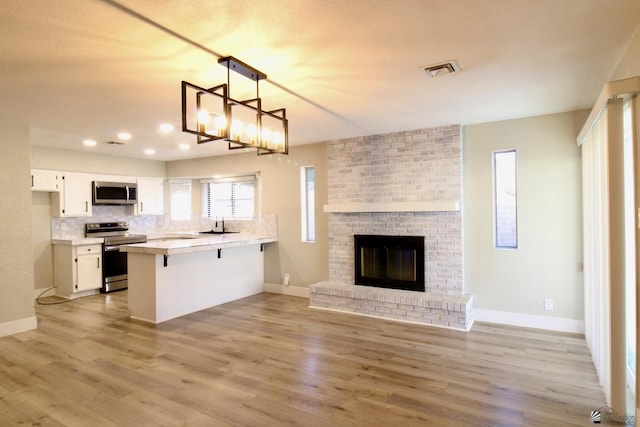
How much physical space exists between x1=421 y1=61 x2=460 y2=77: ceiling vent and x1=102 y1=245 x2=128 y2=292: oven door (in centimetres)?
594

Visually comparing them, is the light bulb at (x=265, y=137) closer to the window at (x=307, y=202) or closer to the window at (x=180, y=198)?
the window at (x=307, y=202)

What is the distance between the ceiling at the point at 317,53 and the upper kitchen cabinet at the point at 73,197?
241 centimetres

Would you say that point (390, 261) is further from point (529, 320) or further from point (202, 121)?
point (202, 121)

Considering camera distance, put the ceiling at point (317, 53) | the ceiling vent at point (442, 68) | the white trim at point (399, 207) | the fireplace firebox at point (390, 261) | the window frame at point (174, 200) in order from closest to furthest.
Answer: the ceiling at point (317, 53), the ceiling vent at point (442, 68), the white trim at point (399, 207), the fireplace firebox at point (390, 261), the window frame at point (174, 200)

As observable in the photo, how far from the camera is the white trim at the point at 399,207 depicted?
15.0 ft

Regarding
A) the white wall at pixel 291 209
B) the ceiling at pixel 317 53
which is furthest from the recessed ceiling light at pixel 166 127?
the white wall at pixel 291 209

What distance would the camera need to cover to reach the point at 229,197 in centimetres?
721

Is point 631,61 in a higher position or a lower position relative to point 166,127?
lower

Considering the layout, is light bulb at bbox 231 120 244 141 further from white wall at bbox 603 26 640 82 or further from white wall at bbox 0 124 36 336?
white wall at bbox 0 124 36 336

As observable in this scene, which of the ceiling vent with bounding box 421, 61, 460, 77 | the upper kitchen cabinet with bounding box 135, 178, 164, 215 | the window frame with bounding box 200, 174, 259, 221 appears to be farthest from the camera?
the upper kitchen cabinet with bounding box 135, 178, 164, 215

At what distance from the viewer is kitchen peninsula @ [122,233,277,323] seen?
4641mm

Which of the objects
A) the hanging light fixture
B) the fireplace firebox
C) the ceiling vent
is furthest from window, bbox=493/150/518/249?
the hanging light fixture

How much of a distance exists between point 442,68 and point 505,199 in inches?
94.7

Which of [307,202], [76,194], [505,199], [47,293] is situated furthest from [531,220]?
[47,293]
